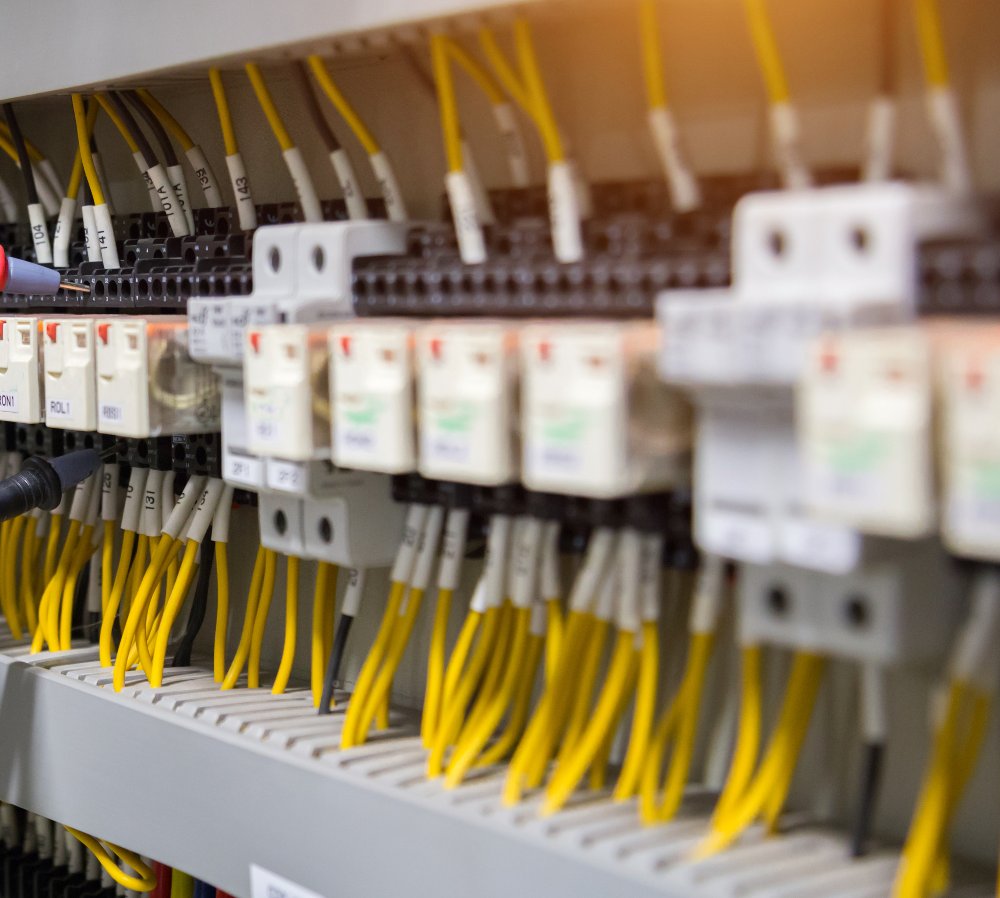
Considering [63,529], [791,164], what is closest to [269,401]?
[791,164]

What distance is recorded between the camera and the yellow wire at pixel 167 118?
129 centimetres

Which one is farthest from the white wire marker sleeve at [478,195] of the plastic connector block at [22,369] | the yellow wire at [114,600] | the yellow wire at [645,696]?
the yellow wire at [114,600]

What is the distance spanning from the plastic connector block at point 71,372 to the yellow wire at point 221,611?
201 mm

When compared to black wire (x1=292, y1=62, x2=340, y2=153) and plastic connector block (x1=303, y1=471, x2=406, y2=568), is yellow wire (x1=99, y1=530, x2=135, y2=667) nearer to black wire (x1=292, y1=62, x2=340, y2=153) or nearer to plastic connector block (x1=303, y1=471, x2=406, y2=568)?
plastic connector block (x1=303, y1=471, x2=406, y2=568)

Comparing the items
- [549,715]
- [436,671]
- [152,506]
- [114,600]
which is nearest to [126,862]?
[114,600]

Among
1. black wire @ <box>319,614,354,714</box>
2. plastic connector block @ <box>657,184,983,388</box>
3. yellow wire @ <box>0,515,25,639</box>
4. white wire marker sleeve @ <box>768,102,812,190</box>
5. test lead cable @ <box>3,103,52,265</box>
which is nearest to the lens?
plastic connector block @ <box>657,184,983,388</box>

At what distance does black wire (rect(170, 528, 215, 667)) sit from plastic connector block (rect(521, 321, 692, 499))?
1.92 feet

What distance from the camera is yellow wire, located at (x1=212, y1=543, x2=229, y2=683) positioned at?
1.26 m

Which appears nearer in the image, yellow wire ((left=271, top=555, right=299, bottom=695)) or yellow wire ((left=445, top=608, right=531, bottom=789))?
yellow wire ((left=445, top=608, right=531, bottom=789))

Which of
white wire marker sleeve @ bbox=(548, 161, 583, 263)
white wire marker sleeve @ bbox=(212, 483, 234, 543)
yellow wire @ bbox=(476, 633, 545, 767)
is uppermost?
white wire marker sleeve @ bbox=(548, 161, 583, 263)

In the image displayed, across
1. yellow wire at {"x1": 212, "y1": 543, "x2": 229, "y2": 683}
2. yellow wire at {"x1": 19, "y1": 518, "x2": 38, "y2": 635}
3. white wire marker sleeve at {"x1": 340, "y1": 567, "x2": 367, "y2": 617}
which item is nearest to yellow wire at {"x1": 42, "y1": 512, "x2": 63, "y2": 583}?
yellow wire at {"x1": 19, "y1": 518, "x2": 38, "y2": 635}

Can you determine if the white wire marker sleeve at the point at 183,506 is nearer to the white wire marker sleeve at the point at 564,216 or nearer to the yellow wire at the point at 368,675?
the yellow wire at the point at 368,675

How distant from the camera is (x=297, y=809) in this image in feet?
3.33

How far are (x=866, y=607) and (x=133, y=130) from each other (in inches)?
33.7
